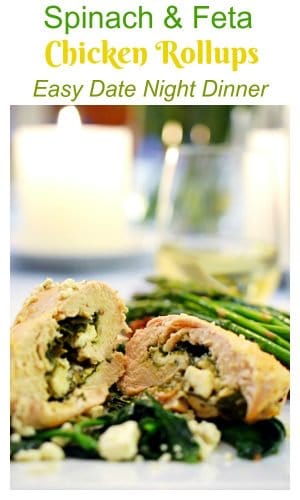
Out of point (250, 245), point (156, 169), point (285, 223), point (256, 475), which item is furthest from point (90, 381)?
point (156, 169)

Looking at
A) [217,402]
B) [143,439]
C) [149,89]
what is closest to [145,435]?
[143,439]

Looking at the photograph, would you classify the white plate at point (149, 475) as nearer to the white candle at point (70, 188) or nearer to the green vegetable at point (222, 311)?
the green vegetable at point (222, 311)

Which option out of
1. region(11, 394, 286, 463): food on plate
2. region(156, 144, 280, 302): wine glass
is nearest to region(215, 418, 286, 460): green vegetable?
region(11, 394, 286, 463): food on plate

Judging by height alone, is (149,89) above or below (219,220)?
above

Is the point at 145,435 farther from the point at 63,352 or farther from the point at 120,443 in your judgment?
the point at 63,352

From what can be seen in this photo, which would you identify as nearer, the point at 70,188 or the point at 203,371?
the point at 203,371

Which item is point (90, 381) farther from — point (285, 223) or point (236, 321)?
point (285, 223)
